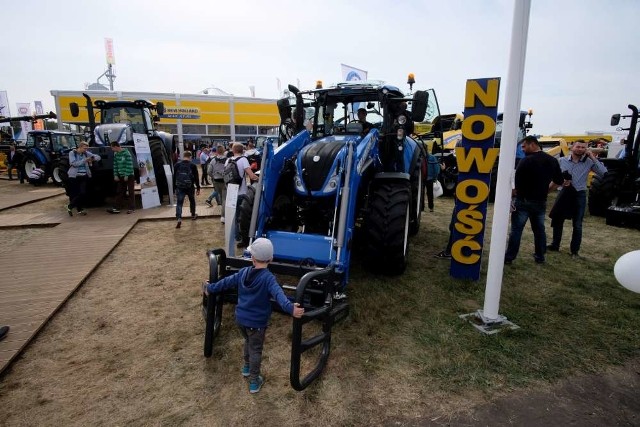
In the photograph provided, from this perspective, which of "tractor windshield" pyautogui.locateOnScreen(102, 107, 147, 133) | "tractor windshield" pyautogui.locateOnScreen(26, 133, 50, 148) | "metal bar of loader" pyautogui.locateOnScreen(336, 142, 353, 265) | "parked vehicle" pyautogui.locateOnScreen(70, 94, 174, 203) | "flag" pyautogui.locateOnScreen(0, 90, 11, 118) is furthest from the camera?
"flag" pyautogui.locateOnScreen(0, 90, 11, 118)

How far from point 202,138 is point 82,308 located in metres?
22.9

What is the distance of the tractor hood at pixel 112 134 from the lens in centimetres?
912

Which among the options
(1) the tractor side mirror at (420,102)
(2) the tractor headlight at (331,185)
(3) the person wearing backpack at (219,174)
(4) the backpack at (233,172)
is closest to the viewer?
(2) the tractor headlight at (331,185)

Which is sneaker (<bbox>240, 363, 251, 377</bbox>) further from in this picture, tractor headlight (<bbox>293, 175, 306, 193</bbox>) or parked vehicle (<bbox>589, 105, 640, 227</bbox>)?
parked vehicle (<bbox>589, 105, 640, 227</bbox>)

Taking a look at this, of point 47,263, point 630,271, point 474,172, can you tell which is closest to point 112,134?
point 47,263

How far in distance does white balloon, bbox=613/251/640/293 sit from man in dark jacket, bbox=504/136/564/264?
9.56ft

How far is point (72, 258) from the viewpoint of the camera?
5266mm

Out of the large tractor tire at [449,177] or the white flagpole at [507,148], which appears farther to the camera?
the large tractor tire at [449,177]

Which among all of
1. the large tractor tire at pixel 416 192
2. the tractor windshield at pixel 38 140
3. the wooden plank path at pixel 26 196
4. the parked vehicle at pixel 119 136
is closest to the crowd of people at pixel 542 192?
the large tractor tire at pixel 416 192

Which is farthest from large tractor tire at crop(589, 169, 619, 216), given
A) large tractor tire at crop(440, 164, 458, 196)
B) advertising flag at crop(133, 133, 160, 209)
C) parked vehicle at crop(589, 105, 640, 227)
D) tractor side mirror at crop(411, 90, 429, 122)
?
advertising flag at crop(133, 133, 160, 209)

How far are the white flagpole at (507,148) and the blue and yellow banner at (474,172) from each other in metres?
0.85

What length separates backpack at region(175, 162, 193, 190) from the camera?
6.95 m

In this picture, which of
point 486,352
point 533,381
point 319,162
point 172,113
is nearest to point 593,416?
point 533,381

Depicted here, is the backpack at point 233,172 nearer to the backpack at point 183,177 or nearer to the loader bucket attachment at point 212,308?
the backpack at point 183,177
